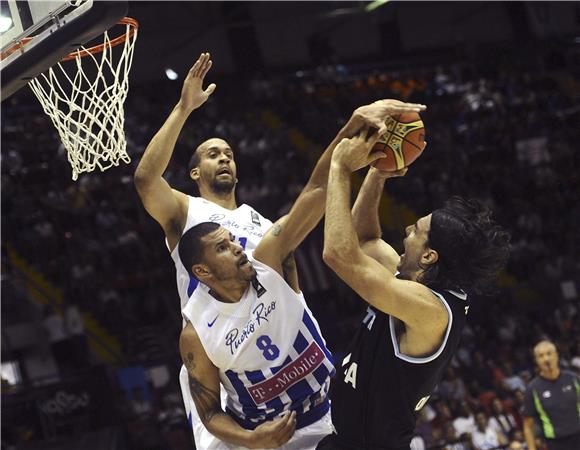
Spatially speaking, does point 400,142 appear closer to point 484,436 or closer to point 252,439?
point 252,439

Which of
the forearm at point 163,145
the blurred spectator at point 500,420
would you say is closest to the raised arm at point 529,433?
the blurred spectator at point 500,420

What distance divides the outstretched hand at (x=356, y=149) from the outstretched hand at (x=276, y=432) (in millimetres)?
1025

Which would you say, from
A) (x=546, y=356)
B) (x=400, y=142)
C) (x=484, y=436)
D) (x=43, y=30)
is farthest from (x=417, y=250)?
(x=484, y=436)

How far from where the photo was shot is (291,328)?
388cm

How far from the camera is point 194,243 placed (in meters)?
3.89

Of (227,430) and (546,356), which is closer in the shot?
(227,430)

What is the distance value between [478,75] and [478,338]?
24.6 ft

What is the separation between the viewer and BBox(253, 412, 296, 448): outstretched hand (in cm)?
353

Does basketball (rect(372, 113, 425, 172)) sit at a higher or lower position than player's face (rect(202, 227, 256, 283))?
higher

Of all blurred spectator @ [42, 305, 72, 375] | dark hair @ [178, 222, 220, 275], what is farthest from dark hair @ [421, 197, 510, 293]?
blurred spectator @ [42, 305, 72, 375]

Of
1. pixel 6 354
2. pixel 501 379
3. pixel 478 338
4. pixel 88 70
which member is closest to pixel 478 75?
pixel 478 338

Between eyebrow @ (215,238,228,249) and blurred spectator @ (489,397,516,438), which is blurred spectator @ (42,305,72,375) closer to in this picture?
blurred spectator @ (489,397,516,438)

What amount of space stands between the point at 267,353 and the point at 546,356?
3.39 meters

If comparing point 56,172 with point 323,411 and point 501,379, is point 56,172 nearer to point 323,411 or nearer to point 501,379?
point 501,379
